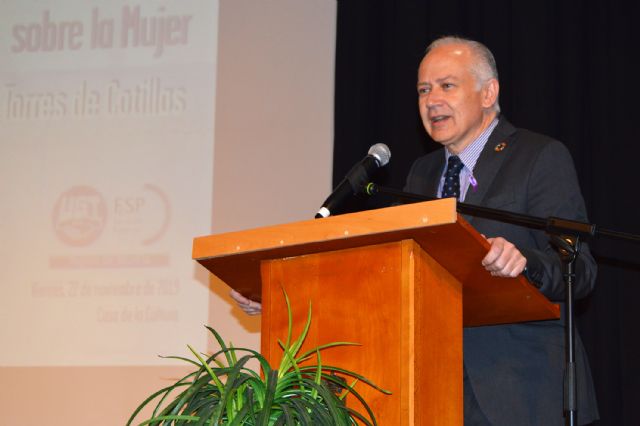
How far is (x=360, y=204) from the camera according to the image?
13.9 ft

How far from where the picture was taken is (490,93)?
→ 2.70m

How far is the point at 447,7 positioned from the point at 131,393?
236 centimetres

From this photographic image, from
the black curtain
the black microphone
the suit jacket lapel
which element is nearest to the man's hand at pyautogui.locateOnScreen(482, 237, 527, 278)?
the black microphone

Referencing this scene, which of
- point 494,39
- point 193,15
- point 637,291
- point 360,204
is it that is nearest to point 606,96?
point 494,39

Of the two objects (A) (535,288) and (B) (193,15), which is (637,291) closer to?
(A) (535,288)

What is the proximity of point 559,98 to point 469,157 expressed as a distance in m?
1.49

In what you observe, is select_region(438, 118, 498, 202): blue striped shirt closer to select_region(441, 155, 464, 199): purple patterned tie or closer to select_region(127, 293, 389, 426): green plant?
select_region(441, 155, 464, 199): purple patterned tie

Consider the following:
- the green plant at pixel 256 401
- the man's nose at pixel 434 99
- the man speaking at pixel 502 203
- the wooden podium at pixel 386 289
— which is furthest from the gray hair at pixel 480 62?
the green plant at pixel 256 401

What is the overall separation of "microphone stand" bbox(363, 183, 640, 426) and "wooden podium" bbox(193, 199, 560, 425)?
9 cm

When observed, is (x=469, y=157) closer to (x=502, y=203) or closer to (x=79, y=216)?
(x=502, y=203)

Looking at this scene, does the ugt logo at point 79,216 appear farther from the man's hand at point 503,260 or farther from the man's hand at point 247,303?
the man's hand at point 503,260

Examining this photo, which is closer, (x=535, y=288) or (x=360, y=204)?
(x=535, y=288)

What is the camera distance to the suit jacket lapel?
239 centimetres

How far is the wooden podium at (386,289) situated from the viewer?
1.61m
